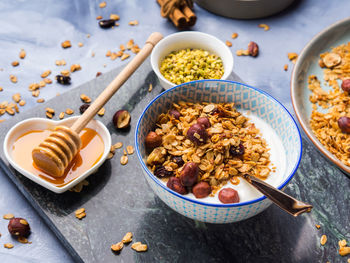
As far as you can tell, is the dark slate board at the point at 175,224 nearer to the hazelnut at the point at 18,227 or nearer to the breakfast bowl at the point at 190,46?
the hazelnut at the point at 18,227

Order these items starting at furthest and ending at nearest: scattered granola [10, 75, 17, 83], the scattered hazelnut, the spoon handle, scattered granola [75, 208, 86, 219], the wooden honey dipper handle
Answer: scattered granola [10, 75, 17, 83], the scattered hazelnut, the wooden honey dipper handle, scattered granola [75, 208, 86, 219], the spoon handle

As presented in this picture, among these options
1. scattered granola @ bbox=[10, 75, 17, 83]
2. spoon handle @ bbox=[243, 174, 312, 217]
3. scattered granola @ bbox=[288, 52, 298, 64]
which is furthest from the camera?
scattered granola @ bbox=[288, 52, 298, 64]

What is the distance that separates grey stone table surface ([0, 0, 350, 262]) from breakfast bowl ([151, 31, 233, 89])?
217 millimetres

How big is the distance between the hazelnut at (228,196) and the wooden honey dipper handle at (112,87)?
1.46ft

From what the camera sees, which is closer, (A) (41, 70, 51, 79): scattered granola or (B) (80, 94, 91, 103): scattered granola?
(B) (80, 94, 91, 103): scattered granola

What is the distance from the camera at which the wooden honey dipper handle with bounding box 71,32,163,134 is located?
107 centimetres

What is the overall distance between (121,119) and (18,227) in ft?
1.33

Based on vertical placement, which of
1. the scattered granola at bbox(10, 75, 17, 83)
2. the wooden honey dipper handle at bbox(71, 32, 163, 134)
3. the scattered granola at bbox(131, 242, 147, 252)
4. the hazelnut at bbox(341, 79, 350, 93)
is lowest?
the scattered granola at bbox(131, 242, 147, 252)

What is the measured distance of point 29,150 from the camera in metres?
1.06

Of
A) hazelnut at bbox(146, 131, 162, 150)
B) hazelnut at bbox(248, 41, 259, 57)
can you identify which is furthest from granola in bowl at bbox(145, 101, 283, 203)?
hazelnut at bbox(248, 41, 259, 57)

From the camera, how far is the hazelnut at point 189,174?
830 millimetres

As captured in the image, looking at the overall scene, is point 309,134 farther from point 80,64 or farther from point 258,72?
point 80,64

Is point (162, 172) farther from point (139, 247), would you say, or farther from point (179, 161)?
point (139, 247)

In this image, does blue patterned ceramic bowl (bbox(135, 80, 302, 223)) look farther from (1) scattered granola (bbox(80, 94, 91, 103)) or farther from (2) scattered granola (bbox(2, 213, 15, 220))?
(2) scattered granola (bbox(2, 213, 15, 220))
